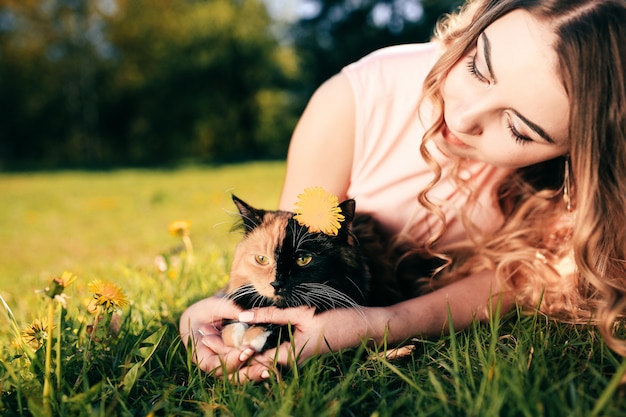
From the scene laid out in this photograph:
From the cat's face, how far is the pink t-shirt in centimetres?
60

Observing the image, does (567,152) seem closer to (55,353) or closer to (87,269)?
(55,353)

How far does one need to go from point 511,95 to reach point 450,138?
1.43 feet

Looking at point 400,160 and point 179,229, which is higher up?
point 400,160

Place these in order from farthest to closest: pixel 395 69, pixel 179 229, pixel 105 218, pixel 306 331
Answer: pixel 105 218 → pixel 179 229 → pixel 395 69 → pixel 306 331

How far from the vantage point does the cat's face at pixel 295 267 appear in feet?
5.65

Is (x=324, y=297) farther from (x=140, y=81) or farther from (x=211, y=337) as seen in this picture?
(x=140, y=81)

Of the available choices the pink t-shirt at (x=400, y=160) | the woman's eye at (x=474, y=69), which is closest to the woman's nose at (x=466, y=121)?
the woman's eye at (x=474, y=69)

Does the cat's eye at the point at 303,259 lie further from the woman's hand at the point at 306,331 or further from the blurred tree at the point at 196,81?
the blurred tree at the point at 196,81

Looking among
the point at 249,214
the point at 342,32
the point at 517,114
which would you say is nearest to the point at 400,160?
the point at 517,114

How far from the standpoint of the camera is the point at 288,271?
1.71 meters

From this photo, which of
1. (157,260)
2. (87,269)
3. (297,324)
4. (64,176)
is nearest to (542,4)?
(297,324)

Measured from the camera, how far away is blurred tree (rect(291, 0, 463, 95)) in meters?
15.7

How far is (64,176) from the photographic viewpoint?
13117 millimetres

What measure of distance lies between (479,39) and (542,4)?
0.22 m
